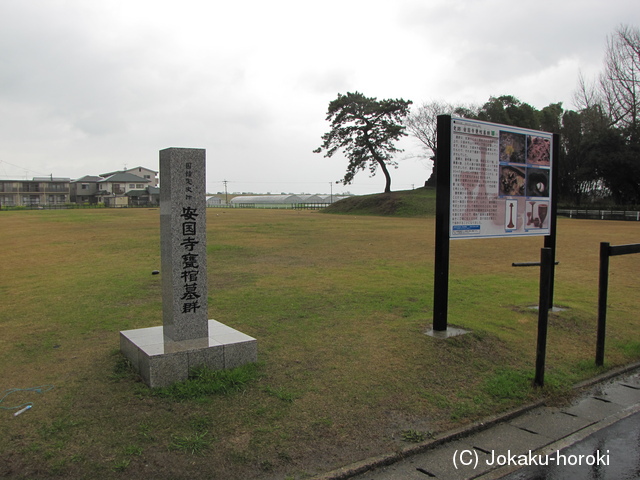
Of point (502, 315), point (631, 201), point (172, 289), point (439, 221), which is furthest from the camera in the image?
point (631, 201)

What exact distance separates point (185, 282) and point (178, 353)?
68 centimetres

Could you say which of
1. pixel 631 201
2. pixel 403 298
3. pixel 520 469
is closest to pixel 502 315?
pixel 403 298

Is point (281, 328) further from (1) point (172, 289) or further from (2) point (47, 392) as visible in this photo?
(2) point (47, 392)

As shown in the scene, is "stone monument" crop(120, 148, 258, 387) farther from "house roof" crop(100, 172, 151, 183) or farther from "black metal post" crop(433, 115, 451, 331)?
"house roof" crop(100, 172, 151, 183)

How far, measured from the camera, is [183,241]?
4.48 metres

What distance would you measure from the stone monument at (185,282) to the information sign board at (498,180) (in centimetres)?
287

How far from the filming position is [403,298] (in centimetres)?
812

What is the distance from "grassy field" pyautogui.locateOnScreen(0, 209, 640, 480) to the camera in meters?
3.23

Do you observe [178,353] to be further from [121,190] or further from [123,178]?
[123,178]

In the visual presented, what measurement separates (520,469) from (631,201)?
49268 millimetres

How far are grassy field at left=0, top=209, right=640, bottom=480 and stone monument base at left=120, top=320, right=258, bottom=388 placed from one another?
169 mm

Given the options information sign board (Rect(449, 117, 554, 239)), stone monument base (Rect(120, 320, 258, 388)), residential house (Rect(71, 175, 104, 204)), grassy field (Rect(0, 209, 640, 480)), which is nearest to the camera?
grassy field (Rect(0, 209, 640, 480))

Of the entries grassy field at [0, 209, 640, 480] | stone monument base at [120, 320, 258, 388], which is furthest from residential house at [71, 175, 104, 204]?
stone monument base at [120, 320, 258, 388]

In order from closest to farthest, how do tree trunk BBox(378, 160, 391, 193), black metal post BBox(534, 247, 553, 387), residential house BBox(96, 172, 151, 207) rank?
black metal post BBox(534, 247, 553, 387), tree trunk BBox(378, 160, 391, 193), residential house BBox(96, 172, 151, 207)
